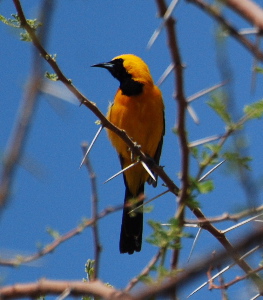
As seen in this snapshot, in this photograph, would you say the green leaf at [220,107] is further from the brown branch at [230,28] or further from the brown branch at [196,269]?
the brown branch at [196,269]

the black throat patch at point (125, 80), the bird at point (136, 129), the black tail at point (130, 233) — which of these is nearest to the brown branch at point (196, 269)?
the bird at point (136, 129)

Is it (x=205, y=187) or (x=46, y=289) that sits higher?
(x=205, y=187)

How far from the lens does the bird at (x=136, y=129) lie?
19.6ft

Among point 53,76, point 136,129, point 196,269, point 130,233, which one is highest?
point 136,129

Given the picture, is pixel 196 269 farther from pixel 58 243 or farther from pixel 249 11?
pixel 58 243

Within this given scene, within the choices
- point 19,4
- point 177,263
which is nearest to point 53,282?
point 177,263

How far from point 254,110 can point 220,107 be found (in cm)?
14

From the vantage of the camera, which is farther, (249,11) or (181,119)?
(181,119)

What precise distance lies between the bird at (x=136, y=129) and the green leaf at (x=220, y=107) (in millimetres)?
3428

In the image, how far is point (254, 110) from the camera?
2.30 meters

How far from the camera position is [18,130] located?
2.80ft

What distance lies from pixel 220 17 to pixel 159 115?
192 inches

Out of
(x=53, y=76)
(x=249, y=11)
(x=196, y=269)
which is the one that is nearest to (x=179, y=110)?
(x=249, y=11)

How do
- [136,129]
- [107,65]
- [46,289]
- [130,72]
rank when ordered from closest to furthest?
[46,289]
[136,129]
[130,72]
[107,65]
